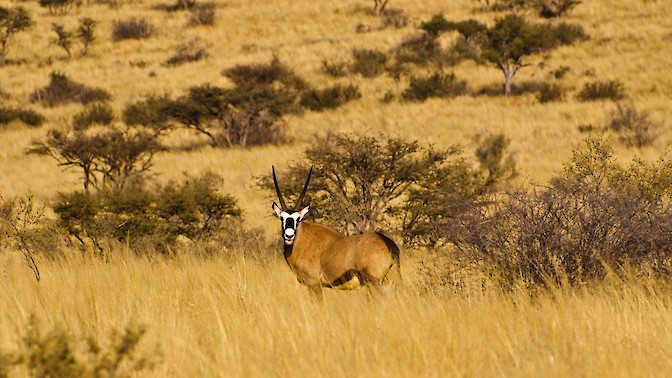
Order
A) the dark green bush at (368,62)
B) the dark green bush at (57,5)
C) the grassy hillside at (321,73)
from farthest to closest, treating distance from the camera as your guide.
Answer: the dark green bush at (57,5) → the dark green bush at (368,62) → the grassy hillside at (321,73)

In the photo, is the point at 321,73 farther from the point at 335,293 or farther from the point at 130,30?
the point at 335,293

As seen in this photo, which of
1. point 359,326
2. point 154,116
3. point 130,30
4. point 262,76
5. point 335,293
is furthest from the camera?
point 130,30

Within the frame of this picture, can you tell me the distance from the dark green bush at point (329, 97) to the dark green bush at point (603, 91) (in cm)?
941

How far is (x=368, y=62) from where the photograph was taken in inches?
1673

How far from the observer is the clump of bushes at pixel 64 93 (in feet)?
130

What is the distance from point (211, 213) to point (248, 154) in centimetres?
1135

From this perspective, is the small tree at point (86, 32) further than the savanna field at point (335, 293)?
Yes

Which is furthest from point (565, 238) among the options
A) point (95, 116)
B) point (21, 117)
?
point (21, 117)

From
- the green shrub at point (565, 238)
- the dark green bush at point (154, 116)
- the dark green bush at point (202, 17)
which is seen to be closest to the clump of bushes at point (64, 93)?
the dark green bush at point (154, 116)

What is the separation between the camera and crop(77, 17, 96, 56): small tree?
171ft

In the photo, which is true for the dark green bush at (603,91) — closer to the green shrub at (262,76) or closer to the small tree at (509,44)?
the small tree at (509,44)

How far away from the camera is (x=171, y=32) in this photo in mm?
57500

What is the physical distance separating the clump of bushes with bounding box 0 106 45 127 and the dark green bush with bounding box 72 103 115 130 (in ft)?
5.14

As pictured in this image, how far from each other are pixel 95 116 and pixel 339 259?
29.8 m
